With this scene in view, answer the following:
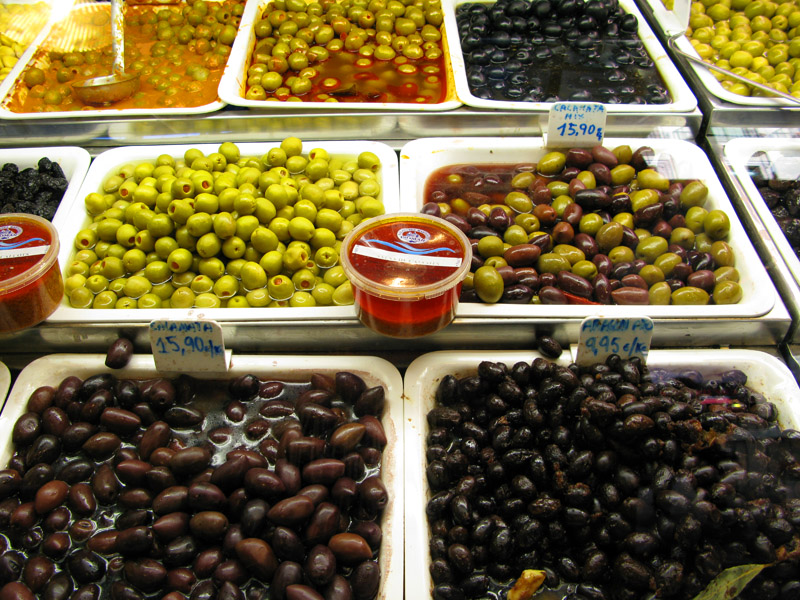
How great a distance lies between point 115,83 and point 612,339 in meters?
2.21

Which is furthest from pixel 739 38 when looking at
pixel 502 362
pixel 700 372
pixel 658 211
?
pixel 502 362

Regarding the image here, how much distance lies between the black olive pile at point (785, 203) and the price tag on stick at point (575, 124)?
0.58 meters

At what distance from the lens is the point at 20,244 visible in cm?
160

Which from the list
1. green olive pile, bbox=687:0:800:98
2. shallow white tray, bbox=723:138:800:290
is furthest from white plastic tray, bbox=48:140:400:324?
green olive pile, bbox=687:0:800:98

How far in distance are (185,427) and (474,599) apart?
2.72ft

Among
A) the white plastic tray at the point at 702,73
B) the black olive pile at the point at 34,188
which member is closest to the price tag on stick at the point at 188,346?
the black olive pile at the point at 34,188

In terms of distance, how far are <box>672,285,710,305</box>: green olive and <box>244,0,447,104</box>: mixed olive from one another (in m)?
1.28

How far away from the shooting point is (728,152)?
7.03 feet

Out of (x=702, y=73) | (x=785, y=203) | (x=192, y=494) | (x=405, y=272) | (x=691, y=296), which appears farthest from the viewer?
(x=702, y=73)

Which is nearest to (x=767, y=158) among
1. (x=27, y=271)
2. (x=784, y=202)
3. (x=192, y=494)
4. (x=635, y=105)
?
(x=784, y=202)

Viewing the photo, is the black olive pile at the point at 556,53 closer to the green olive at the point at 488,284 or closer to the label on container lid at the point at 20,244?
the green olive at the point at 488,284

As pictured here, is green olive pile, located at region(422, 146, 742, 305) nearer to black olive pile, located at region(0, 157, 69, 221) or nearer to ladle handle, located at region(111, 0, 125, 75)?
black olive pile, located at region(0, 157, 69, 221)

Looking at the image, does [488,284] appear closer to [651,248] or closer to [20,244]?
[651,248]

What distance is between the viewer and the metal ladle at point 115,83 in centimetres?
244
